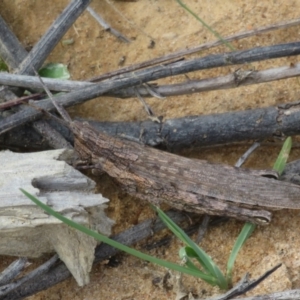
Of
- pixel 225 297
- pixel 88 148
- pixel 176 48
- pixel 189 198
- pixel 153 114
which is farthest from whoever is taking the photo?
pixel 176 48

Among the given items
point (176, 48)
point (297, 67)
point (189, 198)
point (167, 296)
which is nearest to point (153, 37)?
point (176, 48)

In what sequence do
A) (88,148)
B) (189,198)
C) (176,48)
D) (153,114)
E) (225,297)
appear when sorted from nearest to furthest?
(225,297) < (189,198) < (88,148) < (153,114) < (176,48)

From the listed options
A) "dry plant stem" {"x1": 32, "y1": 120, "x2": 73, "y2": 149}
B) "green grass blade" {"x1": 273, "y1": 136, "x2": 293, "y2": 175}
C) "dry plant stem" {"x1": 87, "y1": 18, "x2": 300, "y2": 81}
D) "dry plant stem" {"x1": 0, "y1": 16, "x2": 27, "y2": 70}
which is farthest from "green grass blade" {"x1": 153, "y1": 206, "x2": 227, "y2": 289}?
"dry plant stem" {"x1": 0, "y1": 16, "x2": 27, "y2": 70}

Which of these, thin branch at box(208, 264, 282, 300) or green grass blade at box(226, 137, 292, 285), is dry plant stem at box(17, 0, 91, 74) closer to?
green grass blade at box(226, 137, 292, 285)

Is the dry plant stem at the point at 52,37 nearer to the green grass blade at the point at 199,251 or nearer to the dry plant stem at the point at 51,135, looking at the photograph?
the dry plant stem at the point at 51,135

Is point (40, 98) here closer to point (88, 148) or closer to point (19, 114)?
point (19, 114)
